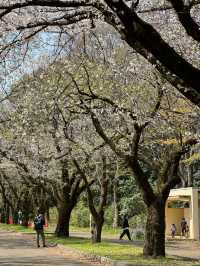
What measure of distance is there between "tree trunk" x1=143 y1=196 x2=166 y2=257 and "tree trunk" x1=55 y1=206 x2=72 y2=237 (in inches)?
612

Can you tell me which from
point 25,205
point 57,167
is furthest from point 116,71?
point 25,205

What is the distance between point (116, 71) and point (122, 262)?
6315 millimetres

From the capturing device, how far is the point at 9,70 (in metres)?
15.5

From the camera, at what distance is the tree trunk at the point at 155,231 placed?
19.3 meters

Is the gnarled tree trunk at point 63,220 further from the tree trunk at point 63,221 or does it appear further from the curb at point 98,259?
the curb at point 98,259

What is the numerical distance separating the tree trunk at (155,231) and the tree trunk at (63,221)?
15540mm

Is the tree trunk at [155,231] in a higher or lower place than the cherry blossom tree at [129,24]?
lower

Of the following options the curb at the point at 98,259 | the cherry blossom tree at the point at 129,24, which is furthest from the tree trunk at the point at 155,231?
the cherry blossom tree at the point at 129,24

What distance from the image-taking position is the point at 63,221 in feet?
114

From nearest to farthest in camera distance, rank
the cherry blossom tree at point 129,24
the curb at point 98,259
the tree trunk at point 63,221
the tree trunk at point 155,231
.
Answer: the cherry blossom tree at point 129,24 → the curb at point 98,259 → the tree trunk at point 155,231 → the tree trunk at point 63,221

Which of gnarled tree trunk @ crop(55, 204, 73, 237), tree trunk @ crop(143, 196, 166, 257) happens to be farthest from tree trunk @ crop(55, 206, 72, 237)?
tree trunk @ crop(143, 196, 166, 257)

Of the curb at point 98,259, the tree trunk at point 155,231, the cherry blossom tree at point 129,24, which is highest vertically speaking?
the cherry blossom tree at point 129,24

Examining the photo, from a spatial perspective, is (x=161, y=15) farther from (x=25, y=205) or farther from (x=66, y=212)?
(x=25, y=205)

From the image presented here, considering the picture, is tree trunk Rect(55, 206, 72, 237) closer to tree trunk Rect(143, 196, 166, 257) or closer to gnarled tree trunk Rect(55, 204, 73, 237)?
gnarled tree trunk Rect(55, 204, 73, 237)
